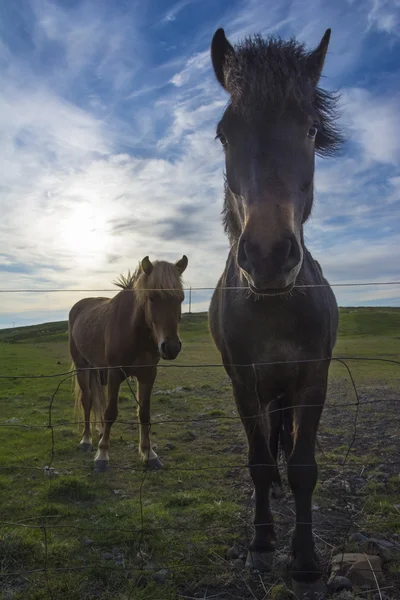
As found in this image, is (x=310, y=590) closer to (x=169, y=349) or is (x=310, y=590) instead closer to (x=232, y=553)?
(x=232, y=553)

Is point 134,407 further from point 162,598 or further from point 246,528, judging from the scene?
point 162,598

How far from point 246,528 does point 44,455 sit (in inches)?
159

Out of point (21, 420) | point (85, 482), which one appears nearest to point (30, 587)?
point (85, 482)

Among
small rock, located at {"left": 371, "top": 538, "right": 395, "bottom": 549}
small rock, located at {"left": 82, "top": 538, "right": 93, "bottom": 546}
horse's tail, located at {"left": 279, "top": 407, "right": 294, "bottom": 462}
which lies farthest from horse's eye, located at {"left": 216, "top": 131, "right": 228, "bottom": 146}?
small rock, located at {"left": 82, "top": 538, "right": 93, "bottom": 546}

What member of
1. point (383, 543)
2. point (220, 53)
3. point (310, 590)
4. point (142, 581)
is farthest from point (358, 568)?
point (220, 53)

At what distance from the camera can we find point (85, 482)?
5.20m

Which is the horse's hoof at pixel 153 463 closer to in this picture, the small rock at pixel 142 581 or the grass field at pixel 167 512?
the grass field at pixel 167 512

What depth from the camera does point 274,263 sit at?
226cm

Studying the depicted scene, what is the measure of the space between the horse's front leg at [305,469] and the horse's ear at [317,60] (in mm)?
2336

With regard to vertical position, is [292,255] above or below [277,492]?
above

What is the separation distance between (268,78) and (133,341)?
176 inches

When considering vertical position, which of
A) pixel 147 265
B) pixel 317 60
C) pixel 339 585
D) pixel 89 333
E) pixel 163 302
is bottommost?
pixel 339 585

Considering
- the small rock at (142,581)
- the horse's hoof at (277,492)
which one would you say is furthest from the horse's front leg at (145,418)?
the small rock at (142,581)

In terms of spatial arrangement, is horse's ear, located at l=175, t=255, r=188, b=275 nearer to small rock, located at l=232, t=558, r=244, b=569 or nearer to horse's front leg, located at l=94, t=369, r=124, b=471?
horse's front leg, located at l=94, t=369, r=124, b=471
